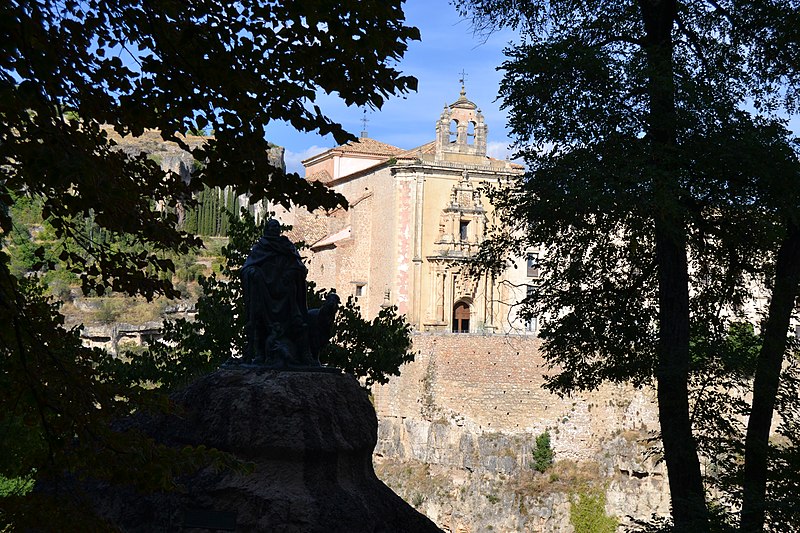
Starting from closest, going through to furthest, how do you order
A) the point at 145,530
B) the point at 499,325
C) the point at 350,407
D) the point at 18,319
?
1. the point at 18,319
2. the point at 145,530
3. the point at 350,407
4. the point at 499,325

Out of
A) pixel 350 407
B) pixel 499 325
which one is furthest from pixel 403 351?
pixel 499 325

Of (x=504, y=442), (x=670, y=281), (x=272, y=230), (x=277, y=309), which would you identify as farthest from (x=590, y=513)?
(x=272, y=230)

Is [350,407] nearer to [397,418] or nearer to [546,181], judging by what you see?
[546,181]

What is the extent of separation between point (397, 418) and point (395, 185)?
1034 centimetres

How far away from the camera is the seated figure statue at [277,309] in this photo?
34.2 ft

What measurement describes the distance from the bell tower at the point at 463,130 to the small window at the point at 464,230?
2505 mm

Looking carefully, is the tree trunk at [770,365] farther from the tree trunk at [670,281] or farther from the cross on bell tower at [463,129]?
the cross on bell tower at [463,129]

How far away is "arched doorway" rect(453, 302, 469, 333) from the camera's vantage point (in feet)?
143

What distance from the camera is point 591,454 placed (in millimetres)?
34031

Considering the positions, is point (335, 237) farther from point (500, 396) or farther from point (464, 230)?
point (500, 396)

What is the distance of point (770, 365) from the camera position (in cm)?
1077

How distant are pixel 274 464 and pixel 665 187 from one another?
4287mm

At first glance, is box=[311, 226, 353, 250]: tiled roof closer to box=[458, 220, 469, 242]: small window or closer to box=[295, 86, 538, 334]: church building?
box=[295, 86, 538, 334]: church building

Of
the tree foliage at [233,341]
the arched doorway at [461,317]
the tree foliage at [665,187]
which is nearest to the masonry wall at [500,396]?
the arched doorway at [461,317]
